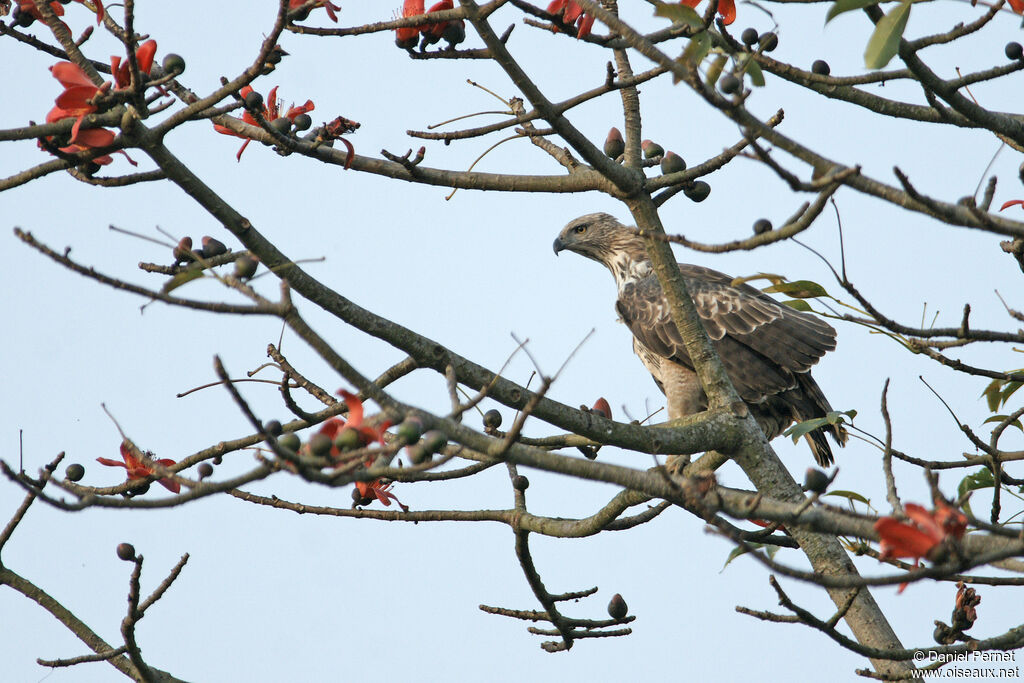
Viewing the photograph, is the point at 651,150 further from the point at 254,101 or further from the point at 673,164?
the point at 254,101

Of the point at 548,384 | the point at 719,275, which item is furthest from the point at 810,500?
the point at 719,275

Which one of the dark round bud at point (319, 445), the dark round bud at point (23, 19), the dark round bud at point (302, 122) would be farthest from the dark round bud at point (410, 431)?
the dark round bud at point (23, 19)

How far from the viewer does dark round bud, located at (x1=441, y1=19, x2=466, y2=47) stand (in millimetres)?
3590

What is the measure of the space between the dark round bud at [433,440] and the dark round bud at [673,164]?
1620mm

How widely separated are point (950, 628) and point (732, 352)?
309 cm

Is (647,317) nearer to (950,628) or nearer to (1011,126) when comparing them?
(950,628)

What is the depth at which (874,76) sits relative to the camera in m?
2.88

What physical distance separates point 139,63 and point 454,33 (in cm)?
139

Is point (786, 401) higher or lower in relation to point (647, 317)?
lower

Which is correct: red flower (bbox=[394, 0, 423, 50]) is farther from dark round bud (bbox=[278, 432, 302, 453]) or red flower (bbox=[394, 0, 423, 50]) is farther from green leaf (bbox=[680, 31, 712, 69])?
dark round bud (bbox=[278, 432, 302, 453])

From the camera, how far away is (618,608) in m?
4.12

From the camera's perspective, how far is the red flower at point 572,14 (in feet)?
10.9

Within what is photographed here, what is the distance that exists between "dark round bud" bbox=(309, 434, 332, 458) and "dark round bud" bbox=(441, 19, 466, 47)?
6.51 ft

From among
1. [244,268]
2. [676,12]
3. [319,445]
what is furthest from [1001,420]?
[244,268]
